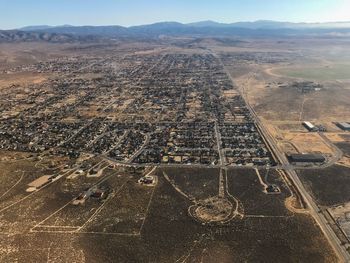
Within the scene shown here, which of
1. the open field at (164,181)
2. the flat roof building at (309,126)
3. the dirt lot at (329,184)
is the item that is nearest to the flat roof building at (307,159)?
the open field at (164,181)

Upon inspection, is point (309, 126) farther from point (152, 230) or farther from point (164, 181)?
point (152, 230)

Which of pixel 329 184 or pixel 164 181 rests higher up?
pixel 164 181

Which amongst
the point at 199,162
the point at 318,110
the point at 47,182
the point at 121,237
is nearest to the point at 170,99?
the point at 318,110

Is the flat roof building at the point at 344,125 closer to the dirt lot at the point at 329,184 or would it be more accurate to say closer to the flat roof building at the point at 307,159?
the flat roof building at the point at 307,159

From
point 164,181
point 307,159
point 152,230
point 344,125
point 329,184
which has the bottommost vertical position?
point 344,125

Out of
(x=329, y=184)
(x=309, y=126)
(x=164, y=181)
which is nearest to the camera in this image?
(x=329, y=184)

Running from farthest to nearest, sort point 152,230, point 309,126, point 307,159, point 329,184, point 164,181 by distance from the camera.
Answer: point 309,126 → point 307,159 → point 164,181 → point 329,184 → point 152,230

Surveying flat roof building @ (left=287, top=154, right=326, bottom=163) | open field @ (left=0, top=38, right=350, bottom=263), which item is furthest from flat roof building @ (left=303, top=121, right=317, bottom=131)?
flat roof building @ (left=287, top=154, right=326, bottom=163)


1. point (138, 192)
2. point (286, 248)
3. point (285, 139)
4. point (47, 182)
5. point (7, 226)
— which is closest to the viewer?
point (286, 248)

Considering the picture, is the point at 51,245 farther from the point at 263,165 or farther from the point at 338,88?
the point at 338,88

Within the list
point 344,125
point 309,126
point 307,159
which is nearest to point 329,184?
point 307,159

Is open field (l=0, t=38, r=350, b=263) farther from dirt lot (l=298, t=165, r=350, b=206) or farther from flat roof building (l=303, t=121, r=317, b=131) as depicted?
flat roof building (l=303, t=121, r=317, b=131)
